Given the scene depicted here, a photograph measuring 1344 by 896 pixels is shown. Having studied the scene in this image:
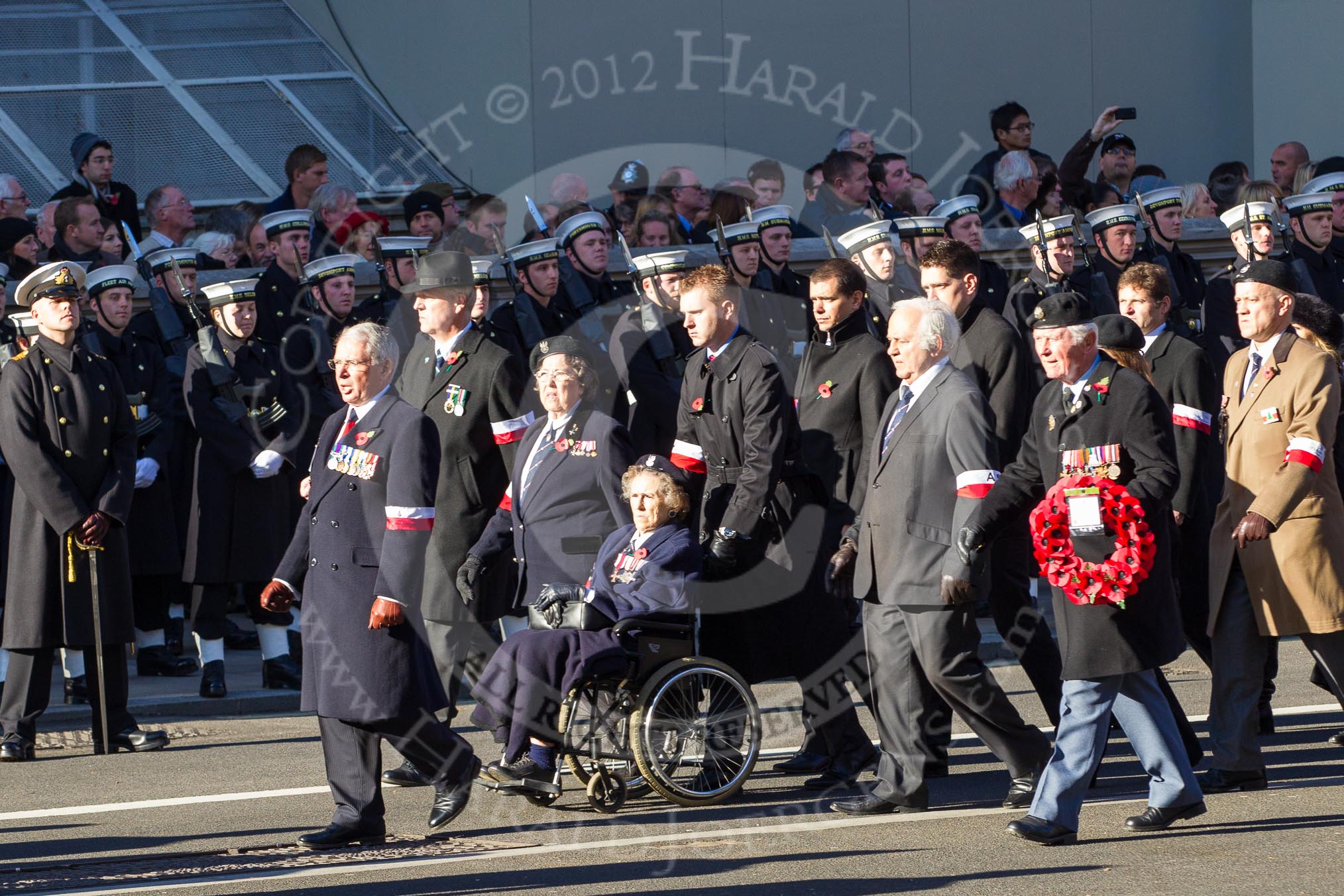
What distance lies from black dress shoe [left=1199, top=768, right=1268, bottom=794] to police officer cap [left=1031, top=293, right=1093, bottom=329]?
1.68 metres

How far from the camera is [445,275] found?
28.9ft

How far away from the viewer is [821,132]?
18875 millimetres

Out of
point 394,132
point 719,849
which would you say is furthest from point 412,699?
point 394,132

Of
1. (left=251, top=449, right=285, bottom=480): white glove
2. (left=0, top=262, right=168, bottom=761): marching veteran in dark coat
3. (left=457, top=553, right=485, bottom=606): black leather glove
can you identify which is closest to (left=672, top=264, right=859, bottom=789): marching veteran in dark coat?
(left=457, top=553, right=485, bottom=606): black leather glove

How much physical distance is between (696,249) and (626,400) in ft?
6.00

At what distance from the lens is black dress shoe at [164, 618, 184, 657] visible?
11711 millimetres

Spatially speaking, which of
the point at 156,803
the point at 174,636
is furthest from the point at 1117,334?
the point at 174,636

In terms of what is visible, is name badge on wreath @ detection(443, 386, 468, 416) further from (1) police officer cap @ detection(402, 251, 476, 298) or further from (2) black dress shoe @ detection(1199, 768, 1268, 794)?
(2) black dress shoe @ detection(1199, 768, 1268, 794)

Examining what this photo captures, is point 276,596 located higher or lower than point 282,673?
higher

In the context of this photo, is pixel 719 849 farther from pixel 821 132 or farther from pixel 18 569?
pixel 821 132

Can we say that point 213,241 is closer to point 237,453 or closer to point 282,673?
point 237,453

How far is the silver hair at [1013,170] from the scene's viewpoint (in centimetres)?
1322

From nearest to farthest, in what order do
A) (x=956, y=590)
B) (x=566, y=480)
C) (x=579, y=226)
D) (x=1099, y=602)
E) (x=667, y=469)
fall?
(x=1099, y=602) < (x=956, y=590) < (x=667, y=469) < (x=566, y=480) < (x=579, y=226)

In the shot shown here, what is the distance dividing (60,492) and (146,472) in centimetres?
156
